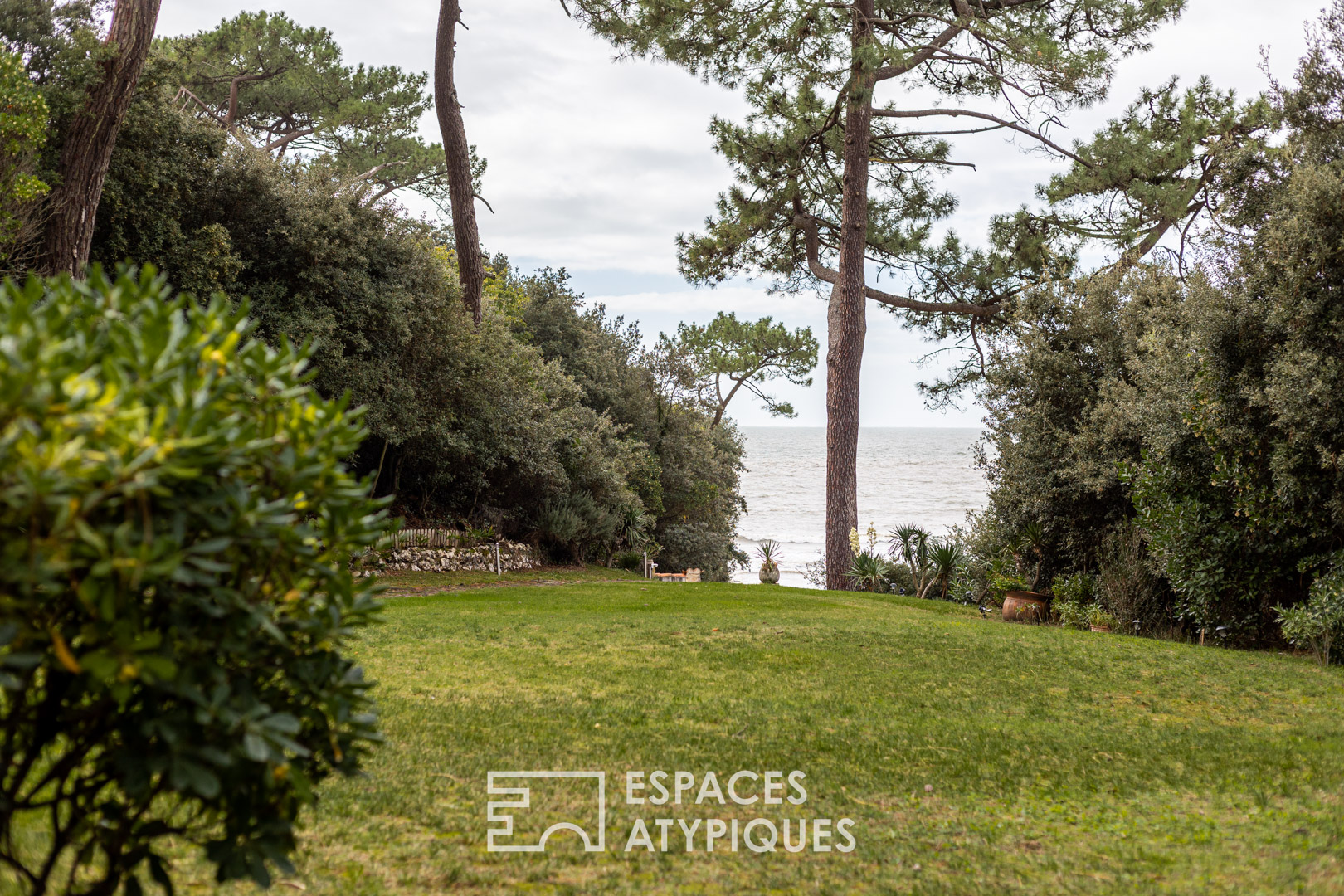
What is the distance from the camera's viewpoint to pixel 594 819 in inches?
136

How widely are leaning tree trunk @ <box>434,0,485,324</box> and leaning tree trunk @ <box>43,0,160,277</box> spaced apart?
24.7 feet

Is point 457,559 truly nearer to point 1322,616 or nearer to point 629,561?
point 629,561

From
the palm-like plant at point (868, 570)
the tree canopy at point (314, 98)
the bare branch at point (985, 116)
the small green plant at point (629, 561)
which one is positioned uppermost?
the tree canopy at point (314, 98)

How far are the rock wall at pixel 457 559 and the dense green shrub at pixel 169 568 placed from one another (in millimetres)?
12854

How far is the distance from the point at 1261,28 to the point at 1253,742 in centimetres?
906

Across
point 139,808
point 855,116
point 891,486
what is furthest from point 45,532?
point 891,486

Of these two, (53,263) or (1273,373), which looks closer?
(1273,373)

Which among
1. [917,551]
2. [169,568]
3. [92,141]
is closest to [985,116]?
[917,551]

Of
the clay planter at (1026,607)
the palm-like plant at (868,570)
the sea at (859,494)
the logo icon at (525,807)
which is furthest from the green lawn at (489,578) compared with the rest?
the sea at (859,494)

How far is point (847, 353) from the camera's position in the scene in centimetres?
1834

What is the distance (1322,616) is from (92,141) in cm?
1377

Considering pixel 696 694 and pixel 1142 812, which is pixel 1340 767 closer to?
pixel 1142 812

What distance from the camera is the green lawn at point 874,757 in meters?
2.99
